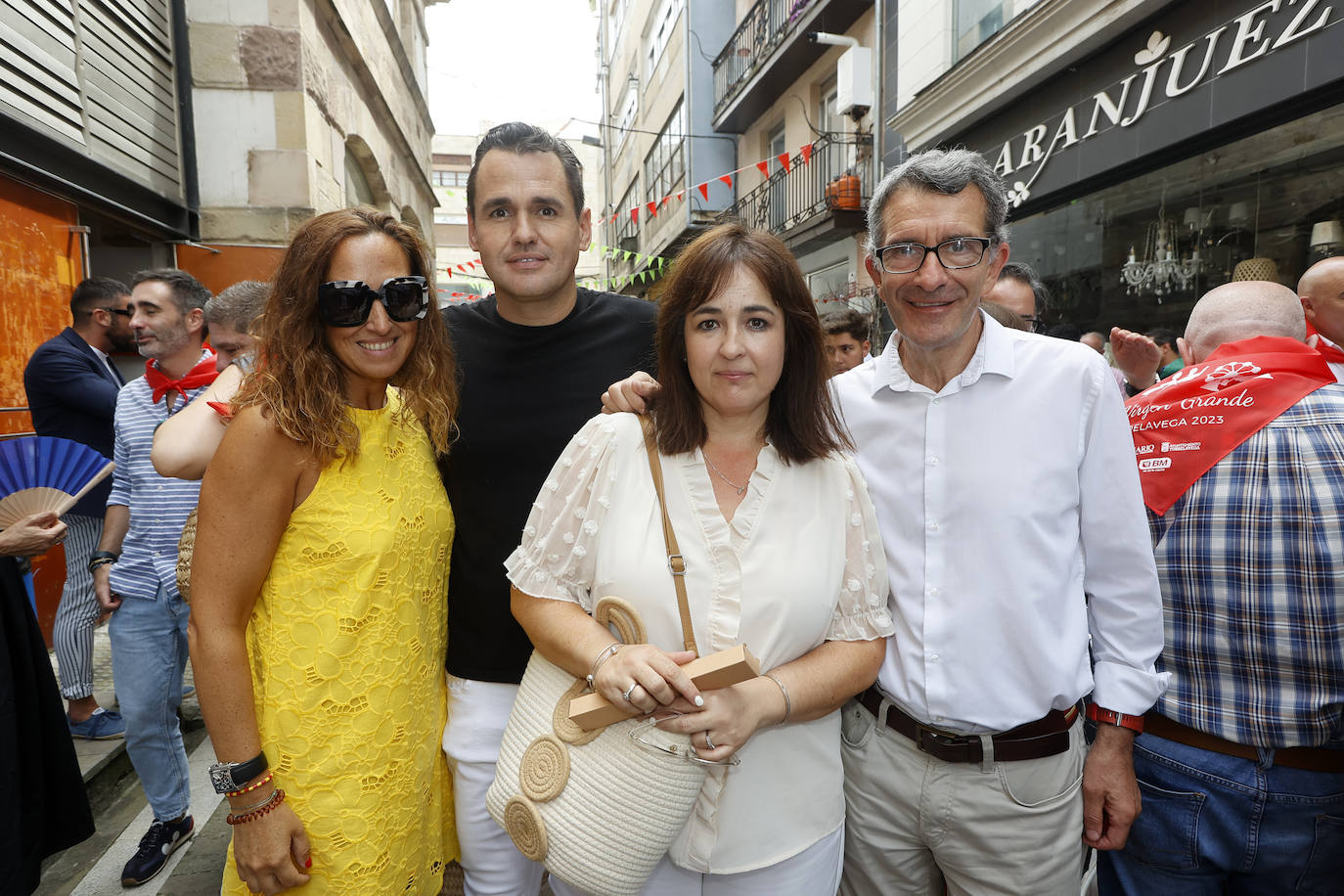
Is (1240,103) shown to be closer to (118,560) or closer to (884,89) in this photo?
(884,89)

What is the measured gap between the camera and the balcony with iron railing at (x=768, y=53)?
1095 cm

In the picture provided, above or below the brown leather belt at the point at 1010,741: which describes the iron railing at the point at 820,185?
above

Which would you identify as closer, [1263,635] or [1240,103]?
[1263,635]

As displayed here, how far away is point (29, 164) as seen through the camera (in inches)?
167

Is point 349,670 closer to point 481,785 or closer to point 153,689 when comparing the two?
point 481,785

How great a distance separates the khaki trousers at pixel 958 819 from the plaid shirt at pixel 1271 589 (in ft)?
1.19

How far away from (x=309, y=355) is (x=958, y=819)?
1.93m

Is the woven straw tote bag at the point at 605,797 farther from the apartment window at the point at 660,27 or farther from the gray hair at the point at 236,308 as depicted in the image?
the apartment window at the point at 660,27

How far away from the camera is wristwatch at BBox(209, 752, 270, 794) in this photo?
162 centimetres

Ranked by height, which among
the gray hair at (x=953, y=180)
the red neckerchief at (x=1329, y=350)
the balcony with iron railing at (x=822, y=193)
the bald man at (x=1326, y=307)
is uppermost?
the balcony with iron railing at (x=822, y=193)

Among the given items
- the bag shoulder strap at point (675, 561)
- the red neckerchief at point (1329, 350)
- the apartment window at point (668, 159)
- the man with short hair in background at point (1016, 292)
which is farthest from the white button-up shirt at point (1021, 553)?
the apartment window at point (668, 159)

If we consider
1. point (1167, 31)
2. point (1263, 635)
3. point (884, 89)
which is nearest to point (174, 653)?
point (1263, 635)

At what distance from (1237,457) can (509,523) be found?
6.05ft

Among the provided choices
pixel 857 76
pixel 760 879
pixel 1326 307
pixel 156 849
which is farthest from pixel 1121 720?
pixel 857 76
